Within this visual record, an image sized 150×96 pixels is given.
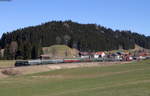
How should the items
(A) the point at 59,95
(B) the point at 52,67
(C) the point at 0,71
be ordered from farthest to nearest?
(B) the point at 52,67 < (C) the point at 0,71 < (A) the point at 59,95

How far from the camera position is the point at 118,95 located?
2808cm

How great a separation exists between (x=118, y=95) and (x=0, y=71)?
172ft

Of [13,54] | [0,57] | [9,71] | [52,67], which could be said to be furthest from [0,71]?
[13,54]

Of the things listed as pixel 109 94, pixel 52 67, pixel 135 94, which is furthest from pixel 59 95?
pixel 52 67

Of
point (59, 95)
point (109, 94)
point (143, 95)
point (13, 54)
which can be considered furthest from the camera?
point (13, 54)

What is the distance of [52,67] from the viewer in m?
97.6

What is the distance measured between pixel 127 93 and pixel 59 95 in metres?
5.60

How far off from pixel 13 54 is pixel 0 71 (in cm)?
10332

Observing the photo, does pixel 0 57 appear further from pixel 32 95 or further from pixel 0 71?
pixel 32 95

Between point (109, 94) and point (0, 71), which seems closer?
point (109, 94)

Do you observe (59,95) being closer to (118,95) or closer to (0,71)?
(118,95)

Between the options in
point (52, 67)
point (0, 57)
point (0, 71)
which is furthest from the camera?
point (0, 57)

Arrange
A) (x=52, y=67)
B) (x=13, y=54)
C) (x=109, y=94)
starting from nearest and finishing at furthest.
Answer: (x=109, y=94) < (x=52, y=67) < (x=13, y=54)

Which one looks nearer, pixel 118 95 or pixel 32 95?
pixel 118 95
